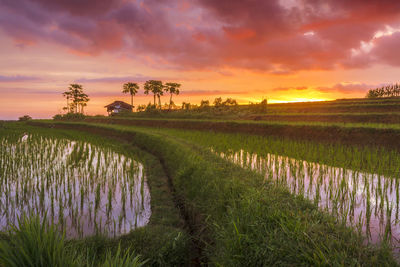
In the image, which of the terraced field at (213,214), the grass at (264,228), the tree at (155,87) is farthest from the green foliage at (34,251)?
the tree at (155,87)

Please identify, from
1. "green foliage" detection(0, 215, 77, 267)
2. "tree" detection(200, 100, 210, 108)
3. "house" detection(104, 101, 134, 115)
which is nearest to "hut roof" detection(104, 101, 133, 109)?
"house" detection(104, 101, 134, 115)

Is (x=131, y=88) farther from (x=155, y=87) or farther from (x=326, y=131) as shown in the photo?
(x=326, y=131)

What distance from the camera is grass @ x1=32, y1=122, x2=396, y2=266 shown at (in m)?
2.17

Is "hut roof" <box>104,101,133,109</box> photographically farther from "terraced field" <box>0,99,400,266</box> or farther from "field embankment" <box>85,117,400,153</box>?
"terraced field" <box>0,99,400,266</box>

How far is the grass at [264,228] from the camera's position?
217 centimetres

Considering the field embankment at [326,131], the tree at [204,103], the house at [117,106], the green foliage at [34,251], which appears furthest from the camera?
the house at [117,106]

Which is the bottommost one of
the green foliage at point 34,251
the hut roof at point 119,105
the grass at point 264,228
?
the grass at point 264,228

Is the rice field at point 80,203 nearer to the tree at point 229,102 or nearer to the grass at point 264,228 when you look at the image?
the grass at point 264,228

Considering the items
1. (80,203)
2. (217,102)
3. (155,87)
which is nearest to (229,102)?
(217,102)

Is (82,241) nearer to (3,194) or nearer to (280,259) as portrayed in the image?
(280,259)

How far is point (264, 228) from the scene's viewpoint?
9.06 ft

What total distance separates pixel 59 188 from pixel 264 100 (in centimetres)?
2498

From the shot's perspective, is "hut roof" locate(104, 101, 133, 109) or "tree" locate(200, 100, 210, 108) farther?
"hut roof" locate(104, 101, 133, 109)

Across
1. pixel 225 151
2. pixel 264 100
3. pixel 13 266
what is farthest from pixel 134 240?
pixel 264 100
